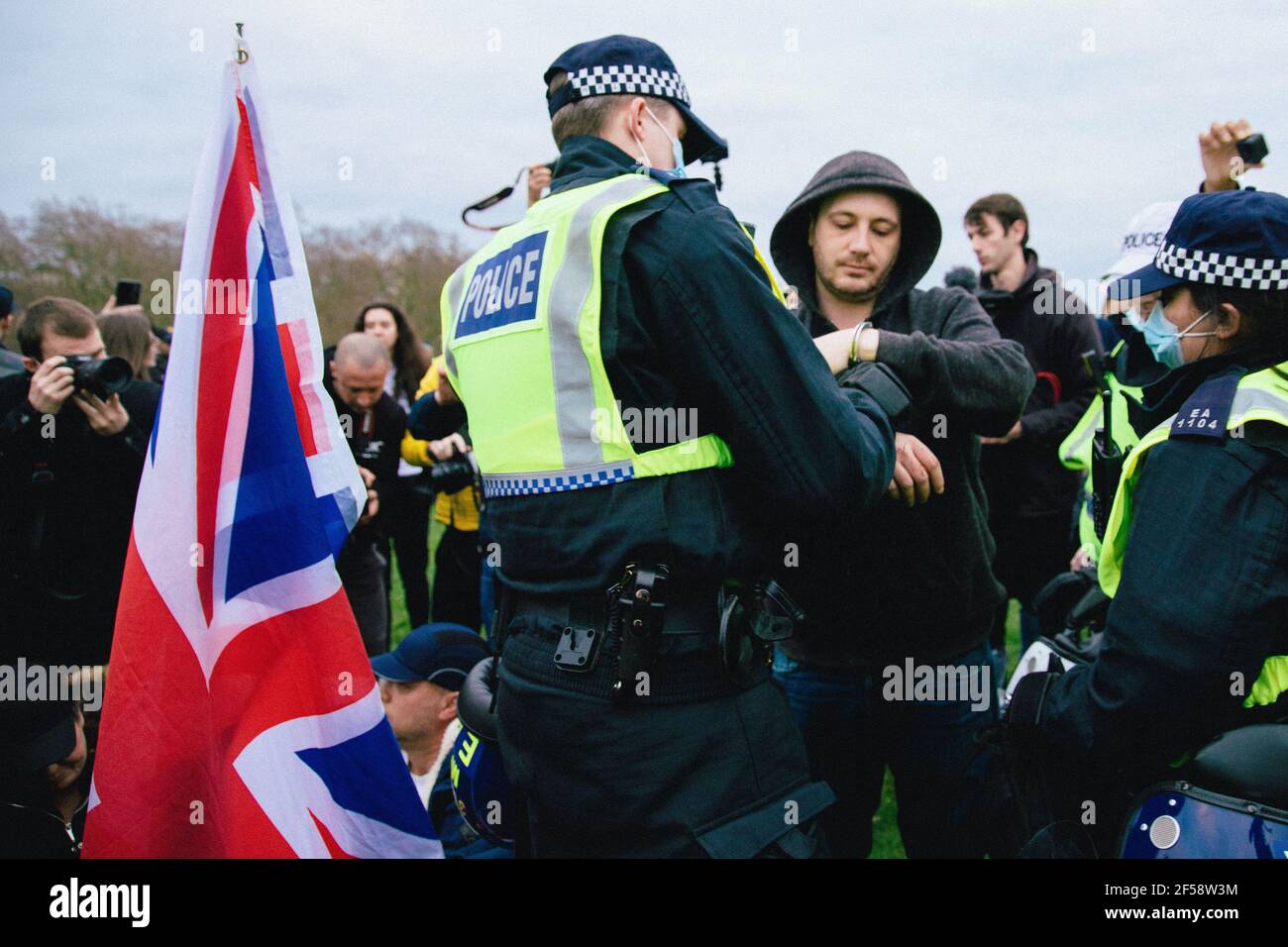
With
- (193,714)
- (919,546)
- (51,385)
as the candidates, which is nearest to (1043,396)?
(919,546)

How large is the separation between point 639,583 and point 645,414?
0.29 m

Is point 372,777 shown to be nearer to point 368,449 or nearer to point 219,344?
point 219,344

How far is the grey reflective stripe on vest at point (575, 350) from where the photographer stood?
1.60 meters

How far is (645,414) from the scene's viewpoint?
5.34ft

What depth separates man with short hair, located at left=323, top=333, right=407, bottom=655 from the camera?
463 cm

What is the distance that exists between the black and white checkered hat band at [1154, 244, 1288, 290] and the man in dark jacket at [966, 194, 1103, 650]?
8.74 feet

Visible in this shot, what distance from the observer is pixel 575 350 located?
1604 mm

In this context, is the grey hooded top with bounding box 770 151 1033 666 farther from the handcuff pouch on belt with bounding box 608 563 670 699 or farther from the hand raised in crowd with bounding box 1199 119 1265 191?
the hand raised in crowd with bounding box 1199 119 1265 191

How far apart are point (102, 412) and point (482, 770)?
7.25ft

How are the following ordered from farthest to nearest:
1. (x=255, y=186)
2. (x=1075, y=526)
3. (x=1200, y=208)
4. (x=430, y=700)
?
(x=1075, y=526), (x=430, y=700), (x=255, y=186), (x=1200, y=208)

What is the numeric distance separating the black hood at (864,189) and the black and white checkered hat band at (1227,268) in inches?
30.4

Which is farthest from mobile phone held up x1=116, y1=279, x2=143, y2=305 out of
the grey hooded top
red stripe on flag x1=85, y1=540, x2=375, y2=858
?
the grey hooded top
